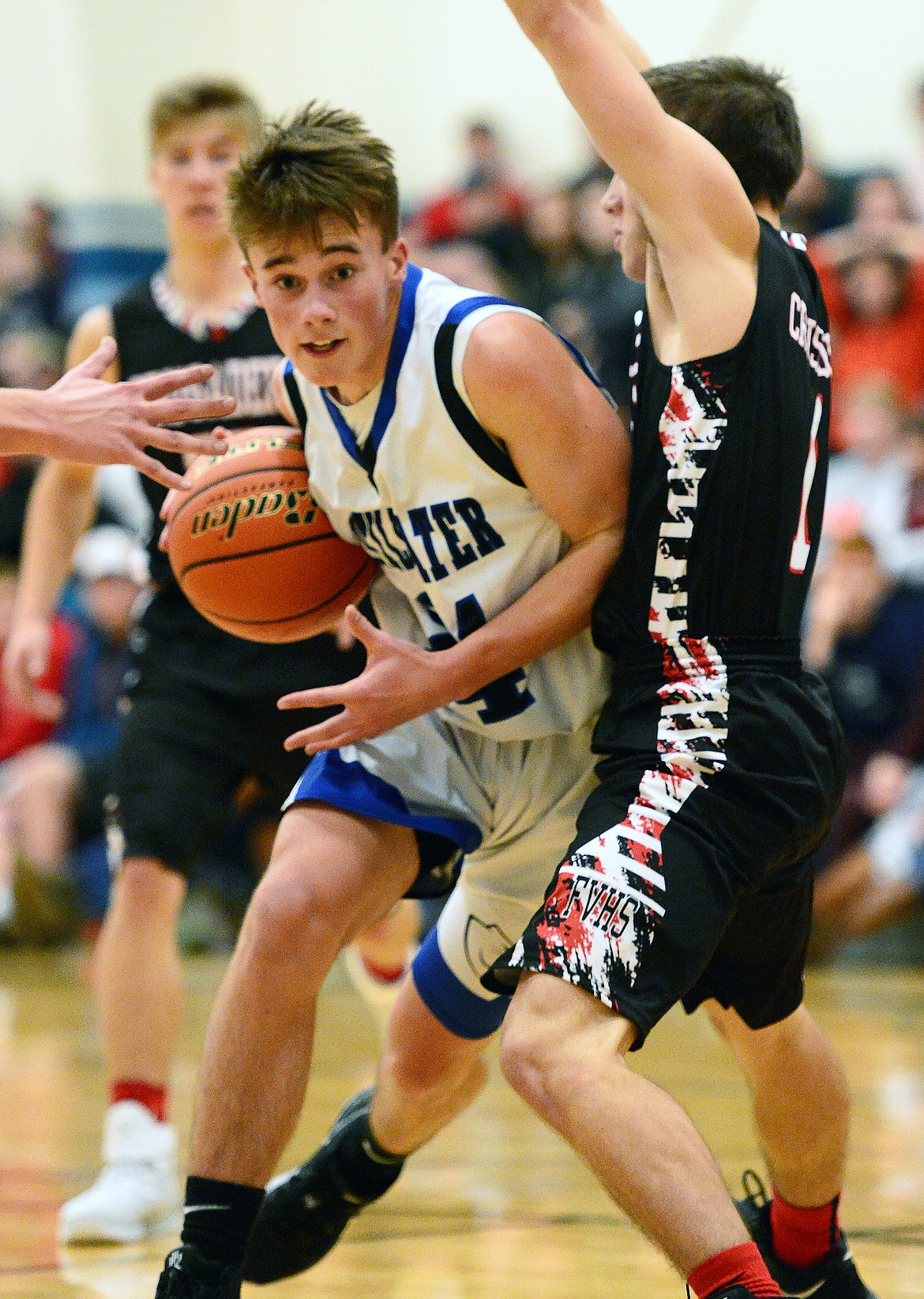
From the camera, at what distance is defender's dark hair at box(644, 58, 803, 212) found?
299 centimetres

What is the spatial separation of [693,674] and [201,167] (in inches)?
93.2

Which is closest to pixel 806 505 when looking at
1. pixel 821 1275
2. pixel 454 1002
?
pixel 454 1002

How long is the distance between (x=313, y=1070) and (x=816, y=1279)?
2.72 m

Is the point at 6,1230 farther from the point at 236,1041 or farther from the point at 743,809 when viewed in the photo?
the point at 743,809

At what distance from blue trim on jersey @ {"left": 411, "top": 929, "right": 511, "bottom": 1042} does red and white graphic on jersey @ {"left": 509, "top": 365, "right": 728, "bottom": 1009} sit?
29.1 inches

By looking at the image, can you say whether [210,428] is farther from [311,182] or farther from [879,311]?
[879,311]

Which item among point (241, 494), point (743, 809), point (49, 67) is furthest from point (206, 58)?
point (743, 809)

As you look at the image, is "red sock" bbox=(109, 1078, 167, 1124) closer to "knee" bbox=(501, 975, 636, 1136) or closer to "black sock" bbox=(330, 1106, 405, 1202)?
"black sock" bbox=(330, 1106, 405, 1202)

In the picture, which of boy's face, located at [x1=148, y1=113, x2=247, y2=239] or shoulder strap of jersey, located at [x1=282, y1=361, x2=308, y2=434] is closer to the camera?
shoulder strap of jersey, located at [x1=282, y1=361, x2=308, y2=434]

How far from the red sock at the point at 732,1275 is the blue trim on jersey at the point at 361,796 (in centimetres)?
106

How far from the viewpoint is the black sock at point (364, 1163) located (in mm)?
3570

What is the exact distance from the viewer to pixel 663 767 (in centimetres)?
283

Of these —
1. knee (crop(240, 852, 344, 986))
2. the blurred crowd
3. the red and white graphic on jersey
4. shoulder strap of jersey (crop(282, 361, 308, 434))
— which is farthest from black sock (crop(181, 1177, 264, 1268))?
the blurred crowd

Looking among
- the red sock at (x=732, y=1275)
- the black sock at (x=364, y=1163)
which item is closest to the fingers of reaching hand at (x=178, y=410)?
the black sock at (x=364, y=1163)
